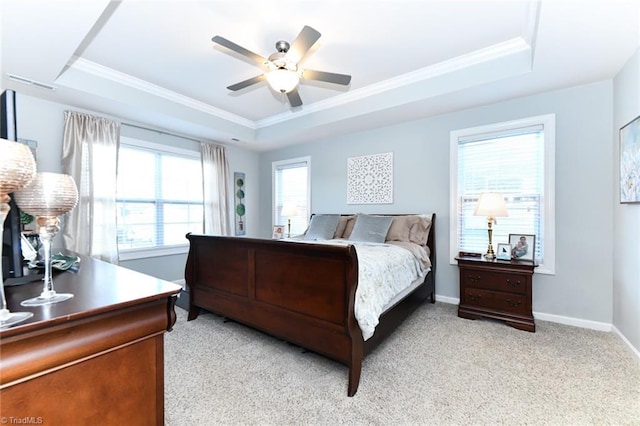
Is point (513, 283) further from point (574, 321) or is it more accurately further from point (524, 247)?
point (574, 321)

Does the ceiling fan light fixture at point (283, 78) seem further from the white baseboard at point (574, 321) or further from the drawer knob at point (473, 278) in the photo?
the white baseboard at point (574, 321)

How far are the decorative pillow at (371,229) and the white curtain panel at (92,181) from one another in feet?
10.4

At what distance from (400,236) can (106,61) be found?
Answer: 3.82m

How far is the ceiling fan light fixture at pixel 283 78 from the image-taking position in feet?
7.51

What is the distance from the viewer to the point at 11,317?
2.26ft

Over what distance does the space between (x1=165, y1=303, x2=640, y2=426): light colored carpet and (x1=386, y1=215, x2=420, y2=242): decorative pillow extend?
3.96 feet

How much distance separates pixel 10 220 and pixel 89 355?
588 millimetres

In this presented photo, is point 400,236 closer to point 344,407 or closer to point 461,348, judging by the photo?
point 461,348

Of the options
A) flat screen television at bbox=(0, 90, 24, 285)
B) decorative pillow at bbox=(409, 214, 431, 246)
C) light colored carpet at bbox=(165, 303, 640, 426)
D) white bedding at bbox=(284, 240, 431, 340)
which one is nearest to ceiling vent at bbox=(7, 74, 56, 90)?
flat screen television at bbox=(0, 90, 24, 285)

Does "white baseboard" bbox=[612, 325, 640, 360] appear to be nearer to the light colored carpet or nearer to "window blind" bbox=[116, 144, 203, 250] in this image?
the light colored carpet

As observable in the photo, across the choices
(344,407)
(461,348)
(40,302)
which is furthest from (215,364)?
(461,348)

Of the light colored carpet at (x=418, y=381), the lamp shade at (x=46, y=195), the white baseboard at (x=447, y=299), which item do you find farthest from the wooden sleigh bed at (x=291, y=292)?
the lamp shade at (x=46, y=195)

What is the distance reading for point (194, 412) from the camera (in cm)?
166

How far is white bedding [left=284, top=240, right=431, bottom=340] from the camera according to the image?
190cm
